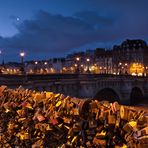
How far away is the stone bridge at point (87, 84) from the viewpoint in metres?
37.1

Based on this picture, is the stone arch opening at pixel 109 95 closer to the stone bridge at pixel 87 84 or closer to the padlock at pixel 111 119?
the stone bridge at pixel 87 84

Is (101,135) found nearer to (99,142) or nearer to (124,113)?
(99,142)

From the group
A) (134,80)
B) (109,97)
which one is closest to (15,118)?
(109,97)

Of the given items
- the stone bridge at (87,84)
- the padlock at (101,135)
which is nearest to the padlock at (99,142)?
the padlock at (101,135)

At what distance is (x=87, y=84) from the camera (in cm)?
5725

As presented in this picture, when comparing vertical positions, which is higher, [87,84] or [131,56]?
[131,56]

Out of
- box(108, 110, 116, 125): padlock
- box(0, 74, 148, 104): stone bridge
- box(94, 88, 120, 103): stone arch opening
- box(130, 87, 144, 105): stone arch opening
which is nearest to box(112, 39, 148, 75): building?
box(130, 87, 144, 105): stone arch opening

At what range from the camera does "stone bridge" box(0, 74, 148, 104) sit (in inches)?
1461

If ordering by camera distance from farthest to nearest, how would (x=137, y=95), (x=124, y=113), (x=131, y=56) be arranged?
(x=131, y=56) < (x=137, y=95) < (x=124, y=113)

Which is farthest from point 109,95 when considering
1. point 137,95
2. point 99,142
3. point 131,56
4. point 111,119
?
point 131,56

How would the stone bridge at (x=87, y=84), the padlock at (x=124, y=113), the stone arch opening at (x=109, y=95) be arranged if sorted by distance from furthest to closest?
the stone arch opening at (x=109, y=95)
the stone bridge at (x=87, y=84)
the padlock at (x=124, y=113)

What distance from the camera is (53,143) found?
6.04 m

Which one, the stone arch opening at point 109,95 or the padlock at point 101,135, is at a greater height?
the padlock at point 101,135

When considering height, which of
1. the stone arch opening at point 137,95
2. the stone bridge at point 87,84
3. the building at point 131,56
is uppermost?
Answer: the building at point 131,56
